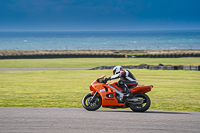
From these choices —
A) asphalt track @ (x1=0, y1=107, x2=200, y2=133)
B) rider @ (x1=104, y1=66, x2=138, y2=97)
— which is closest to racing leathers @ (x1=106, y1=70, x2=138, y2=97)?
rider @ (x1=104, y1=66, x2=138, y2=97)

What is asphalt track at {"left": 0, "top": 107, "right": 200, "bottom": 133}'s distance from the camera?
24.7 ft

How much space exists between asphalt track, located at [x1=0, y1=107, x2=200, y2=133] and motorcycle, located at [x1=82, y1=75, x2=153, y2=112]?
0.27 meters

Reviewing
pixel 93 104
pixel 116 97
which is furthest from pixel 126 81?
pixel 93 104

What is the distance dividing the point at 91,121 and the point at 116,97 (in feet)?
6.21

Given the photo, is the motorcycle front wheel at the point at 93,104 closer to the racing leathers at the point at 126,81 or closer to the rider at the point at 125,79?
the rider at the point at 125,79

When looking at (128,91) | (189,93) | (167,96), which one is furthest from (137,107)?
(189,93)

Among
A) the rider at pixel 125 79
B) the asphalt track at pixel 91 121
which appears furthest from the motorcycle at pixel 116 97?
the asphalt track at pixel 91 121

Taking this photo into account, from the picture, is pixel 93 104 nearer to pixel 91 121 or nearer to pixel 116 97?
pixel 116 97

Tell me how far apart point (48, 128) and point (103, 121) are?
1722 mm

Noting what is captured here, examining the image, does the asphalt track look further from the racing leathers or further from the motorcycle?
the racing leathers

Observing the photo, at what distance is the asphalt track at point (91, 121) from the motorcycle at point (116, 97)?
274mm

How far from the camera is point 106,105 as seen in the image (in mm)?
10109

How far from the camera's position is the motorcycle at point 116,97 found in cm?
995

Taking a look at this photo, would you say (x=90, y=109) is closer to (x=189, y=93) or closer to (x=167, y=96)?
(x=167, y=96)
